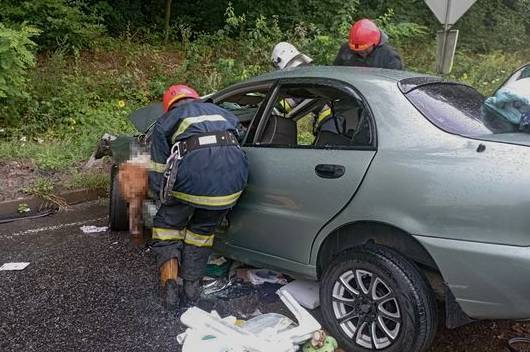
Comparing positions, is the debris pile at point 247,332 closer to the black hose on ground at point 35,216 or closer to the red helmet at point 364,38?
the red helmet at point 364,38

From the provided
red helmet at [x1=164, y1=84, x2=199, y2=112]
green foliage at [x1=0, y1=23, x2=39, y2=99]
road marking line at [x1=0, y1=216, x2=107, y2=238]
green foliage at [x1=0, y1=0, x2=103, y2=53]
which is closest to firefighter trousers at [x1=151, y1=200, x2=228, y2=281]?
red helmet at [x1=164, y1=84, x2=199, y2=112]

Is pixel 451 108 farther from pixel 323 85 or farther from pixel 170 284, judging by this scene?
pixel 170 284

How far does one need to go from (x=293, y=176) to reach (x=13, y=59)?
480 centimetres

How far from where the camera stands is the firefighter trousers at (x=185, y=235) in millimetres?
3623

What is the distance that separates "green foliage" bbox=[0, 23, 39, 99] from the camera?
21.2ft

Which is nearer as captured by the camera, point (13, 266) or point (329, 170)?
point (329, 170)

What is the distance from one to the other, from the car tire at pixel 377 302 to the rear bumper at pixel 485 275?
203 mm

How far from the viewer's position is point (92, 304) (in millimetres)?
3697

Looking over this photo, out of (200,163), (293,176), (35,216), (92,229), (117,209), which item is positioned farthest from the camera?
(35,216)

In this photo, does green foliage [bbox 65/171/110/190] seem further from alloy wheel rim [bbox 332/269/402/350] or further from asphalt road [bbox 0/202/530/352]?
alloy wheel rim [bbox 332/269/402/350]

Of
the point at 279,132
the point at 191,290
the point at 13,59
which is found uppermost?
the point at 13,59

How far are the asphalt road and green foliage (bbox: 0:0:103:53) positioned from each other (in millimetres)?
5783

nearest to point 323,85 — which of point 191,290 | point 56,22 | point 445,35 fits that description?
point 191,290

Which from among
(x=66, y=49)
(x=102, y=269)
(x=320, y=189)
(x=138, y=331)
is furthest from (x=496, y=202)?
(x=66, y=49)
